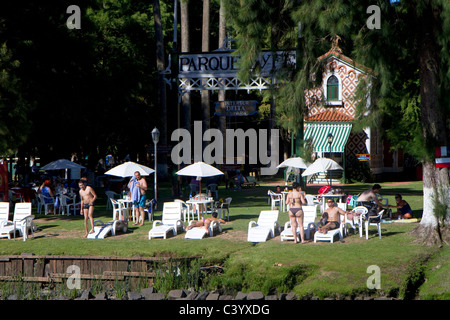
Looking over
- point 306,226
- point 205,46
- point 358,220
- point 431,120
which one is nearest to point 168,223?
point 306,226

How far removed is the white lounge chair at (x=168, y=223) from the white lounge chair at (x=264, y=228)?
2.07 metres

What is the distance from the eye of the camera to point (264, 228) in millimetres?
15945

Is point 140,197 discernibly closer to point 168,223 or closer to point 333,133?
point 168,223

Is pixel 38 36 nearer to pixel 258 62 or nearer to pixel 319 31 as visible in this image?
pixel 258 62

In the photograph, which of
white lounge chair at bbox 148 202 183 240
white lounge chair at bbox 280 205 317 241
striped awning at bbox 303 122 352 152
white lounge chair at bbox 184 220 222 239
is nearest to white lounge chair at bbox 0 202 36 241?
white lounge chair at bbox 148 202 183 240

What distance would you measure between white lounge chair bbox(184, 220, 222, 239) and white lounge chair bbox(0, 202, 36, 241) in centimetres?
442

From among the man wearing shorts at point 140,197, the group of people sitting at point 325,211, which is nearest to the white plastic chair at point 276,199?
the group of people sitting at point 325,211

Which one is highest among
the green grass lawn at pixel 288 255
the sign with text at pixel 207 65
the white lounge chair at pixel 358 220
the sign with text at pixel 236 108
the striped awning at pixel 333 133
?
the sign with text at pixel 207 65

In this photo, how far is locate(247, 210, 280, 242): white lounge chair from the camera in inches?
610

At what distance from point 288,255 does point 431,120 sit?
486 centimetres

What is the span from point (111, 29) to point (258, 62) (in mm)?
24399

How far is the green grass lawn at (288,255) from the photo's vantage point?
11898 millimetres

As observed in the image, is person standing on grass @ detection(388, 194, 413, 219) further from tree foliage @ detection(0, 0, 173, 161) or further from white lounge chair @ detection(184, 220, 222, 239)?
tree foliage @ detection(0, 0, 173, 161)

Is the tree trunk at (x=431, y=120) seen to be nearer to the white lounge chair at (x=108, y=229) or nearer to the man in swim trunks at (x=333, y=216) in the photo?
the man in swim trunks at (x=333, y=216)
